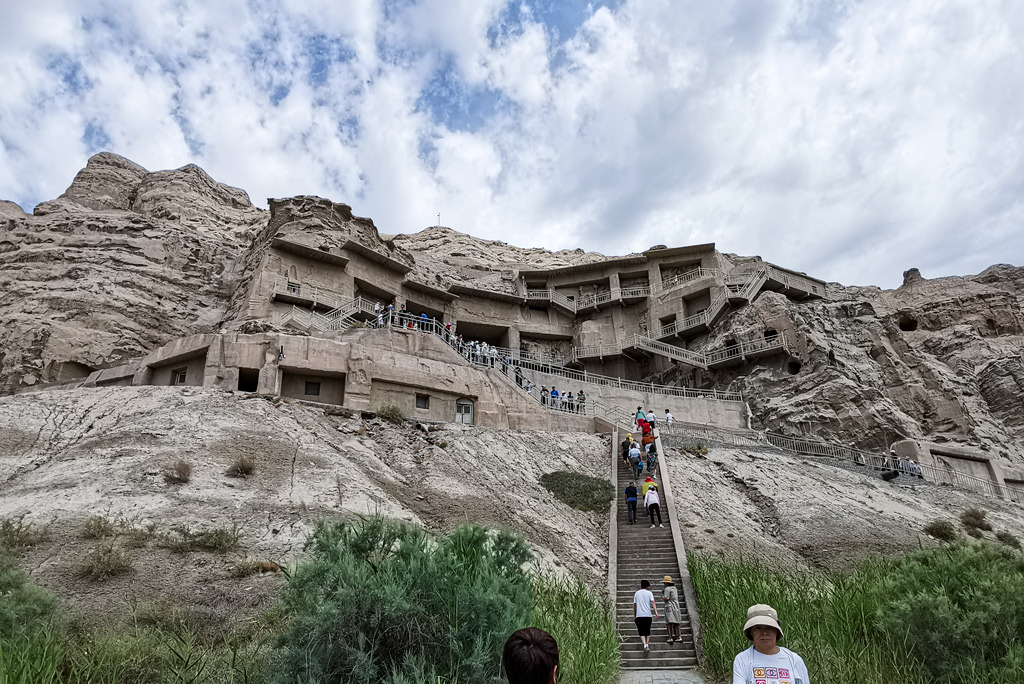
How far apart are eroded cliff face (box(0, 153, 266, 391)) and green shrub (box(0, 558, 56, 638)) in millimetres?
22307

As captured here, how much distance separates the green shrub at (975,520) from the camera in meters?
20.1

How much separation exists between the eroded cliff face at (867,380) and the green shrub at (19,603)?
29.5 meters

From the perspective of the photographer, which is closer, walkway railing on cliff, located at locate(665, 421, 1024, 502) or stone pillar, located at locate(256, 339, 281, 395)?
stone pillar, located at locate(256, 339, 281, 395)

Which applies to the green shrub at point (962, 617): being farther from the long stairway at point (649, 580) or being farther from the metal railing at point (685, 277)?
the metal railing at point (685, 277)

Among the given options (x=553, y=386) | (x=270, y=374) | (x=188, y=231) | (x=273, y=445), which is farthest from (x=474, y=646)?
(x=188, y=231)

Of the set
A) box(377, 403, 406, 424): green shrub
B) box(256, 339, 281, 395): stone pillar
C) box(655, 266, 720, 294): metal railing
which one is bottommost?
box(377, 403, 406, 424): green shrub

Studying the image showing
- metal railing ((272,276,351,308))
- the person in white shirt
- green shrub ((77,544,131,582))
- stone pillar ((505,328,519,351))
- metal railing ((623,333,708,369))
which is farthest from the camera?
stone pillar ((505,328,519,351))

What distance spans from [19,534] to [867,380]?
33768 mm

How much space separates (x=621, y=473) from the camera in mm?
20531

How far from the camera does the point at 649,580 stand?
13.9 metres

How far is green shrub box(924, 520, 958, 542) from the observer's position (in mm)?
18219

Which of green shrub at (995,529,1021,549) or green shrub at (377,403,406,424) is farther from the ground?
green shrub at (377,403,406,424)

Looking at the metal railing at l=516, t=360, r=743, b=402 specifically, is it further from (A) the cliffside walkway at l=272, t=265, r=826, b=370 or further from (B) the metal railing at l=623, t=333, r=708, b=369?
(A) the cliffside walkway at l=272, t=265, r=826, b=370

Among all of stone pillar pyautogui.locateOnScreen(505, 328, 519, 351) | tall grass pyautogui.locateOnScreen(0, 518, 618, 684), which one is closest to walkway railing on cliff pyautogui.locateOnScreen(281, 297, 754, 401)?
stone pillar pyautogui.locateOnScreen(505, 328, 519, 351)
